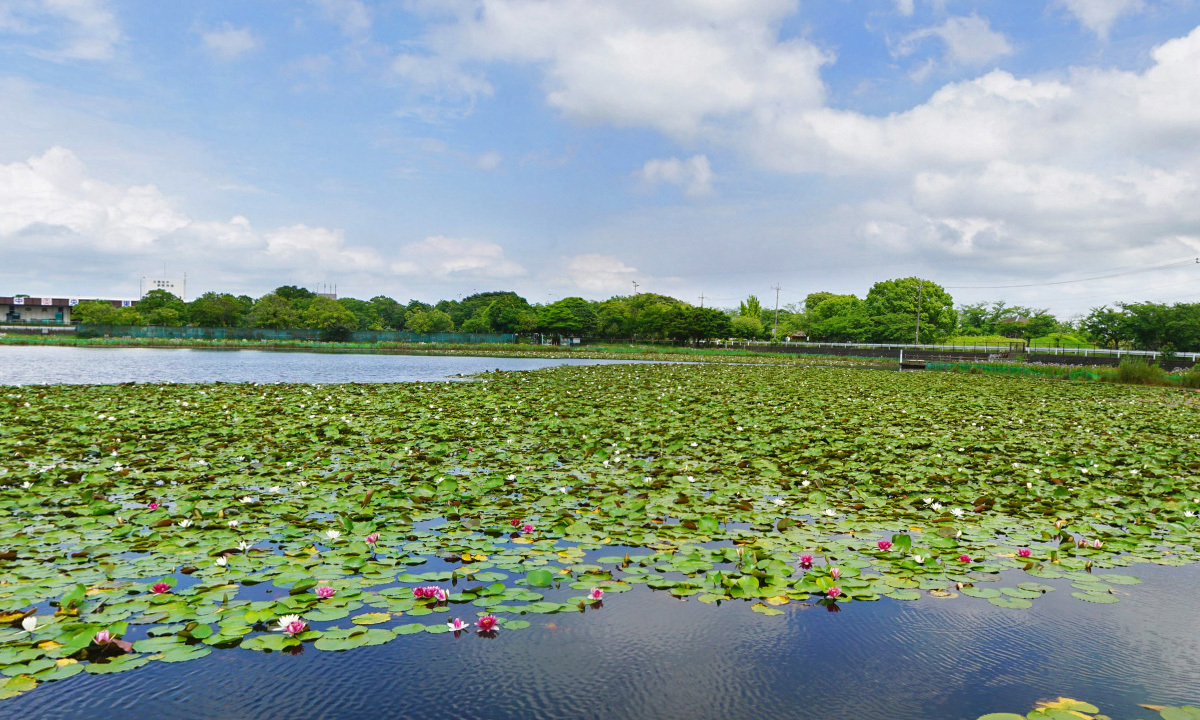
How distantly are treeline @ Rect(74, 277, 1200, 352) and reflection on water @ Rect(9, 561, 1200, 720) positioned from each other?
7388cm

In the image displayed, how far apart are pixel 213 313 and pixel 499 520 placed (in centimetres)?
8961

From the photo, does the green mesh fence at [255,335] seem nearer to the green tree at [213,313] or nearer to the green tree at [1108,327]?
the green tree at [213,313]

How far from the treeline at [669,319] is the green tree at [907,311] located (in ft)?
0.45

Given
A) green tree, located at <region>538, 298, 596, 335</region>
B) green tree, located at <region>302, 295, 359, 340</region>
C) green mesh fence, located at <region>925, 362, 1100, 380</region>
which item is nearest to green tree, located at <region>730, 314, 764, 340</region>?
green tree, located at <region>538, 298, 596, 335</region>

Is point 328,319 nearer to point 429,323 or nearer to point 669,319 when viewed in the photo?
point 429,323

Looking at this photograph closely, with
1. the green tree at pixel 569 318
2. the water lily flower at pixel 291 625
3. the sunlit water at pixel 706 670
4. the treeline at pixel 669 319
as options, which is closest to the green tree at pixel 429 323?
the treeline at pixel 669 319

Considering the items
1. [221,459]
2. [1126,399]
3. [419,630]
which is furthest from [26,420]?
[1126,399]

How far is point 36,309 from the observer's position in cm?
10006

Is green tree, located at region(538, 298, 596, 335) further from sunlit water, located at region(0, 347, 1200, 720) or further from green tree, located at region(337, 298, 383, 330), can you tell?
sunlit water, located at region(0, 347, 1200, 720)

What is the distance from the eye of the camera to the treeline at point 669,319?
228ft

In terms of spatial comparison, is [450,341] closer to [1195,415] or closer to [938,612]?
[1195,415]

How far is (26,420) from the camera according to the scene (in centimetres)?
988

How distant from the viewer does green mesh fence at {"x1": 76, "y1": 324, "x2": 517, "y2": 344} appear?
66562 mm

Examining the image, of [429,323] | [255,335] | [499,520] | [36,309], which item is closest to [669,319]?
[429,323]
